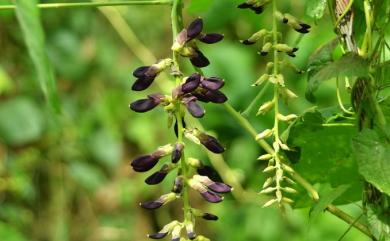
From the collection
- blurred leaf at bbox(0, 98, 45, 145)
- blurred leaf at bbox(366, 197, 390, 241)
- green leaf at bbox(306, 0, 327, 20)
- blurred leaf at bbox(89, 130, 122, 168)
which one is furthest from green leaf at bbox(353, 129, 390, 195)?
blurred leaf at bbox(89, 130, 122, 168)

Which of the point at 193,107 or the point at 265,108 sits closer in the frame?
the point at 193,107

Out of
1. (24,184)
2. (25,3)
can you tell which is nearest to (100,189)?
(24,184)

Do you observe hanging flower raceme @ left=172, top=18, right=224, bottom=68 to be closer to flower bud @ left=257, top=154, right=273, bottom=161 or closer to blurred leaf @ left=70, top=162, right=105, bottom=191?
flower bud @ left=257, top=154, right=273, bottom=161

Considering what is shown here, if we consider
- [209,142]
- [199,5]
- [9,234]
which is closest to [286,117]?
[209,142]

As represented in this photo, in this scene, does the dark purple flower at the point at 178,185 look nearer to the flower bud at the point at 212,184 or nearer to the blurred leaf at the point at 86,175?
the flower bud at the point at 212,184

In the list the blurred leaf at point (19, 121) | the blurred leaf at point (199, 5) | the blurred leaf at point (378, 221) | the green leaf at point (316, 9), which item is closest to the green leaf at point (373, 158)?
the blurred leaf at point (378, 221)

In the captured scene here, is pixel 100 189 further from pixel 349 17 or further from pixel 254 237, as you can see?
pixel 349 17

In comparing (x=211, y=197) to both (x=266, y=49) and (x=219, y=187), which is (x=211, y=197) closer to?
(x=219, y=187)
